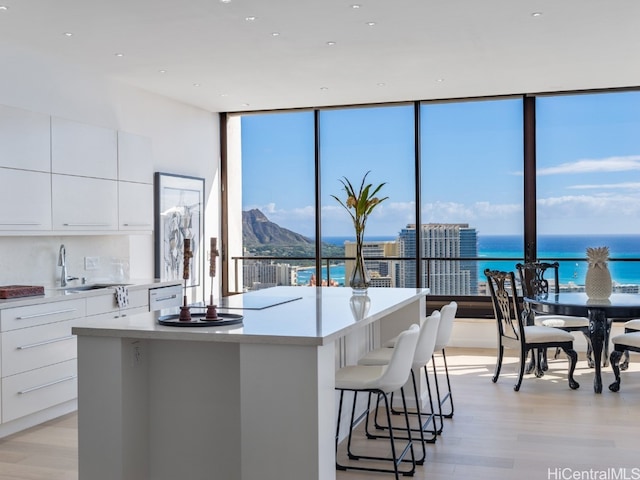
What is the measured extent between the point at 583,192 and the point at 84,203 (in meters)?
7.13

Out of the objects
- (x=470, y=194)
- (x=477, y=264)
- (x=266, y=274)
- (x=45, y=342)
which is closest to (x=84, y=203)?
(x=45, y=342)

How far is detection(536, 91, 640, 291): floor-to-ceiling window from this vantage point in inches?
311

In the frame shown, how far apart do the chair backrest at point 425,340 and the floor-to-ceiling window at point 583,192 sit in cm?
406

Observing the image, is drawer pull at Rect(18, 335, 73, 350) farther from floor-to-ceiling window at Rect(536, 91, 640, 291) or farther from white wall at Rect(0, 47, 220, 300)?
floor-to-ceiling window at Rect(536, 91, 640, 291)

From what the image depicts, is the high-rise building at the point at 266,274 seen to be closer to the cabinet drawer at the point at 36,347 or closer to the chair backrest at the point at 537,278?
the chair backrest at the point at 537,278

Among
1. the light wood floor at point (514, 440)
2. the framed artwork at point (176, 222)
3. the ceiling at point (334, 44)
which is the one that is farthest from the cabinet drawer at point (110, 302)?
the ceiling at point (334, 44)

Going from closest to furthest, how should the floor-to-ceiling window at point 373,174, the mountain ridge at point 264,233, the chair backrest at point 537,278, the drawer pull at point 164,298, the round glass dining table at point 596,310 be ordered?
the round glass dining table at point 596,310
the drawer pull at point 164,298
the chair backrest at point 537,278
the floor-to-ceiling window at point 373,174
the mountain ridge at point 264,233

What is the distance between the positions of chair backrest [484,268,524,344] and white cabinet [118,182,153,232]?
10.0 feet

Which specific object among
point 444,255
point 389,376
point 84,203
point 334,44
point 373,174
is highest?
point 334,44

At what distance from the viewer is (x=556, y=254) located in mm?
8133

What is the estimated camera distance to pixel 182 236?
7.78m

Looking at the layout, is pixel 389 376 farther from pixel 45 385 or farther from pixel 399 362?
pixel 45 385

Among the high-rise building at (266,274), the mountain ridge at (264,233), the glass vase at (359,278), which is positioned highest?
the mountain ridge at (264,233)

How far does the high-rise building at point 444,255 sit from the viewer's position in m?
8.16
